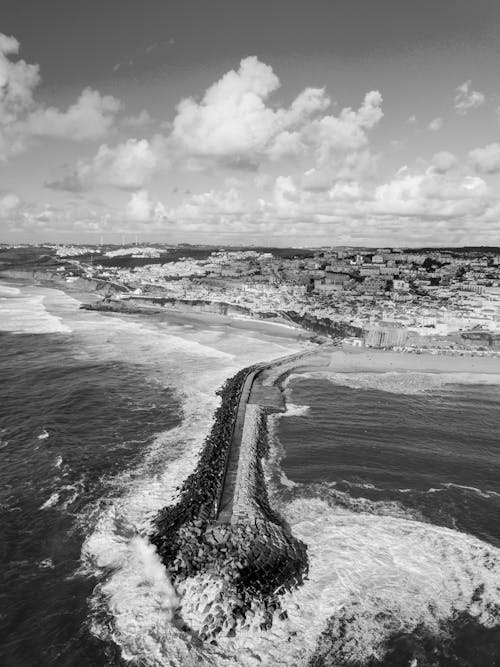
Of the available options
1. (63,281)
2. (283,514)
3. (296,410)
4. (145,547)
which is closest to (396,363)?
(296,410)

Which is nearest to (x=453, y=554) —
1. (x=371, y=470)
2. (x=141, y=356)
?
(x=371, y=470)

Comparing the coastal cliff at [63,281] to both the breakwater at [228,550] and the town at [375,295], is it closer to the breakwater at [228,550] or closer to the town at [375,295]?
the town at [375,295]

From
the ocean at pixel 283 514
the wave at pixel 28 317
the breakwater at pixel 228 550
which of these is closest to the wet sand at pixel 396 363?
the ocean at pixel 283 514

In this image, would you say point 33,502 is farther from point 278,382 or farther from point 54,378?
point 278,382

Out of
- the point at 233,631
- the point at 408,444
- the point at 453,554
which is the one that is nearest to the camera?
the point at 233,631

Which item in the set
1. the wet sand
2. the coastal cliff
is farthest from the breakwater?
the coastal cliff

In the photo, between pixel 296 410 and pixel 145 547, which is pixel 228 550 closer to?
pixel 145 547

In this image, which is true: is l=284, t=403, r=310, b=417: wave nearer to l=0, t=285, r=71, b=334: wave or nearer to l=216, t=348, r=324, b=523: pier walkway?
l=216, t=348, r=324, b=523: pier walkway
